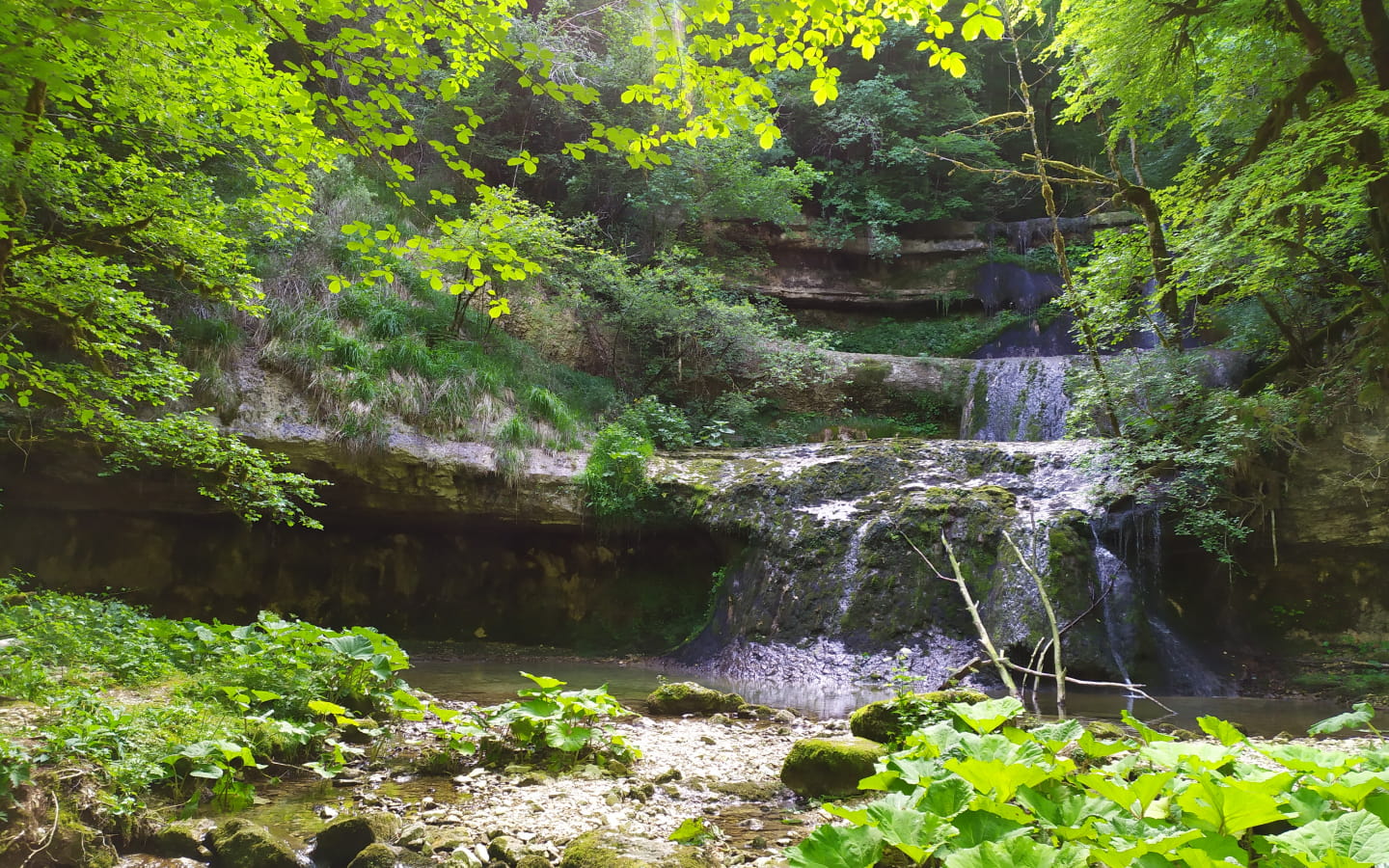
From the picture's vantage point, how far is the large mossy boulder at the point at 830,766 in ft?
10.6

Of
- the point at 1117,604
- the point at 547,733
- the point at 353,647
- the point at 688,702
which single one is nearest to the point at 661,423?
the point at 688,702

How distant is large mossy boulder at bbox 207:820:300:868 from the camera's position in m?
2.49

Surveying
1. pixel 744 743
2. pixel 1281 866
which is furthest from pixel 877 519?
pixel 1281 866

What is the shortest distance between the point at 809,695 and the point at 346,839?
16.2 feet

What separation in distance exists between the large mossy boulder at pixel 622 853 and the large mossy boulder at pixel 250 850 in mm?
995

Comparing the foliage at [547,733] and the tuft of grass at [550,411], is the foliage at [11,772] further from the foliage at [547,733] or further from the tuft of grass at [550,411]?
the tuft of grass at [550,411]

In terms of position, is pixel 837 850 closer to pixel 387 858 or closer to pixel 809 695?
pixel 387 858

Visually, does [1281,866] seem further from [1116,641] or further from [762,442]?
[762,442]

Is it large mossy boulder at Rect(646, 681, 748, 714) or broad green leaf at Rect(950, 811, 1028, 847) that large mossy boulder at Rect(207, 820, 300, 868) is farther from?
large mossy boulder at Rect(646, 681, 748, 714)

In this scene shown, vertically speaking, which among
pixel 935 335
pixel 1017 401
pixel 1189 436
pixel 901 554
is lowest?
pixel 901 554

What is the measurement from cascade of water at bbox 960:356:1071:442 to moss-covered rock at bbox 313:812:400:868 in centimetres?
1113

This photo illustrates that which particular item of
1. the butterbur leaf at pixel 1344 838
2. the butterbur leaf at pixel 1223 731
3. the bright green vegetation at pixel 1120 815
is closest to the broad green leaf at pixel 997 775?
the bright green vegetation at pixel 1120 815

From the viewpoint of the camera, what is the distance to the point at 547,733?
11.9ft

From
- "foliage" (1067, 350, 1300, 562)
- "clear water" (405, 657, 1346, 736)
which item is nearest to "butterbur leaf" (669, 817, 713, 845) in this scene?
"clear water" (405, 657, 1346, 736)
